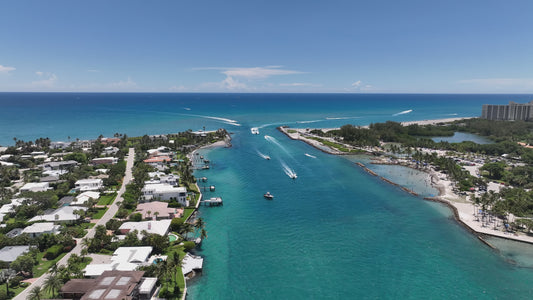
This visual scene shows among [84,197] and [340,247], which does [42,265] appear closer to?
[84,197]

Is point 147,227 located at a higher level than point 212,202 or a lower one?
higher

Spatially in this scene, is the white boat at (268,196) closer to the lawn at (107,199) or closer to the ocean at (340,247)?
the ocean at (340,247)

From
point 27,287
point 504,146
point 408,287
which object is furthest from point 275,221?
point 504,146

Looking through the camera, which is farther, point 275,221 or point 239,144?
point 239,144

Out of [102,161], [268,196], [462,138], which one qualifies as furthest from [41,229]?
[462,138]

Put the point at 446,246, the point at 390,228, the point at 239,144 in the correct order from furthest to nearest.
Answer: the point at 239,144, the point at 390,228, the point at 446,246

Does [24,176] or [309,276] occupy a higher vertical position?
[24,176]

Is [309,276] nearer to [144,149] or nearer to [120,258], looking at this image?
[120,258]
